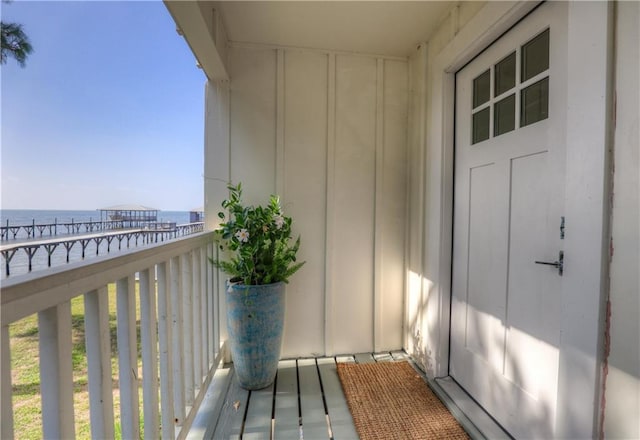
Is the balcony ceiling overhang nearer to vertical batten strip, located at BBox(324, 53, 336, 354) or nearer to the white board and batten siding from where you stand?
the white board and batten siding

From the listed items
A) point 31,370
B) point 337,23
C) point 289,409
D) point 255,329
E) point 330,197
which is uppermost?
point 337,23

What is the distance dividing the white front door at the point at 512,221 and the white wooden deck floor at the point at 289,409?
0.86 m

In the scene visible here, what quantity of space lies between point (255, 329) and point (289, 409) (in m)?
0.52

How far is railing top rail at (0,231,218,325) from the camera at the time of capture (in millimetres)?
510

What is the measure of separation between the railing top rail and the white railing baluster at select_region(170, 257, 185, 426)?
30 cm

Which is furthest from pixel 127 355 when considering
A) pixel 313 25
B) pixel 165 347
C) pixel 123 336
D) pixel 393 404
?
pixel 313 25

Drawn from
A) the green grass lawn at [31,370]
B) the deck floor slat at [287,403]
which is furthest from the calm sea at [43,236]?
the deck floor slat at [287,403]

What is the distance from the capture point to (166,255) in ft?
3.97

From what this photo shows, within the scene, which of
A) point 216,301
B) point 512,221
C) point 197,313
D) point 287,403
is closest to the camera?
point 512,221

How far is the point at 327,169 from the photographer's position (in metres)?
2.33

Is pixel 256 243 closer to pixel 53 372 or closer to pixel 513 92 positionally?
pixel 53 372

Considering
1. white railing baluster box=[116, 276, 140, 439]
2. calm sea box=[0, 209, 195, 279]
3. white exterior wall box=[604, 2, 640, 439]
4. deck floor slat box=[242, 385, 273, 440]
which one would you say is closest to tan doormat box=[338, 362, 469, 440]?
deck floor slat box=[242, 385, 273, 440]

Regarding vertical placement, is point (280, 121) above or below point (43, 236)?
above

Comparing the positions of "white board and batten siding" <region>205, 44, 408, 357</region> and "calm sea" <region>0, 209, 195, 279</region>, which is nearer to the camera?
"calm sea" <region>0, 209, 195, 279</region>
